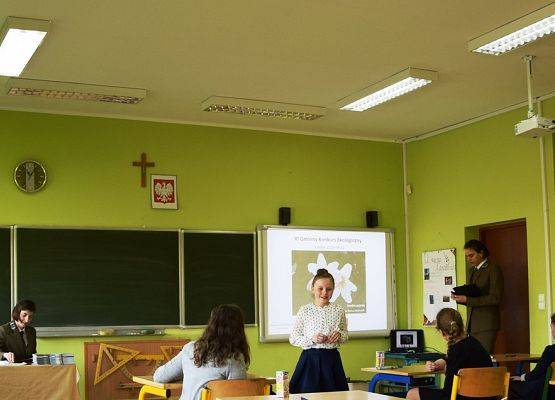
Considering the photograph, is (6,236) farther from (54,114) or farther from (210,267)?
(210,267)

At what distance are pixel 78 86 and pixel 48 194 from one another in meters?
1.42

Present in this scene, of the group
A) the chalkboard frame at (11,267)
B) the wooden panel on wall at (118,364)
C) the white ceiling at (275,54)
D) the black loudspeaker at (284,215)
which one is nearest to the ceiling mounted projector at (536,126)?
the white ceiling at (275,54)

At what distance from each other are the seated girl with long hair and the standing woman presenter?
1.00 metres

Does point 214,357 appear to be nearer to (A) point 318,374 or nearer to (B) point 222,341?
(B) point 222,341

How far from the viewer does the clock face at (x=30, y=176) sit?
8.26 meters

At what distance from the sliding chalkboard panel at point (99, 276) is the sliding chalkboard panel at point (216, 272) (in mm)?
151

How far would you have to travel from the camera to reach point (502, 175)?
28.6 ft

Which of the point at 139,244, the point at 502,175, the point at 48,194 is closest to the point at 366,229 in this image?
the point at 502,175

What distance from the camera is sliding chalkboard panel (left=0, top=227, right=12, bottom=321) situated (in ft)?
26.3

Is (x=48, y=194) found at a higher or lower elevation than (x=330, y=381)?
higher

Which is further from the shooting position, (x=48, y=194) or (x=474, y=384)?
(x=48, y=194)

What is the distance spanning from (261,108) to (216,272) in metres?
1.87

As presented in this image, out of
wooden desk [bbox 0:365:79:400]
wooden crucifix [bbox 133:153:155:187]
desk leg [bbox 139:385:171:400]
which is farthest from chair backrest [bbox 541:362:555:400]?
wooden crucifix [bbox 133:153:155:187]

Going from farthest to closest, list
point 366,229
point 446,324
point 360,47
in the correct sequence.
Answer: point 366,229, point 360,47, point 446,324
